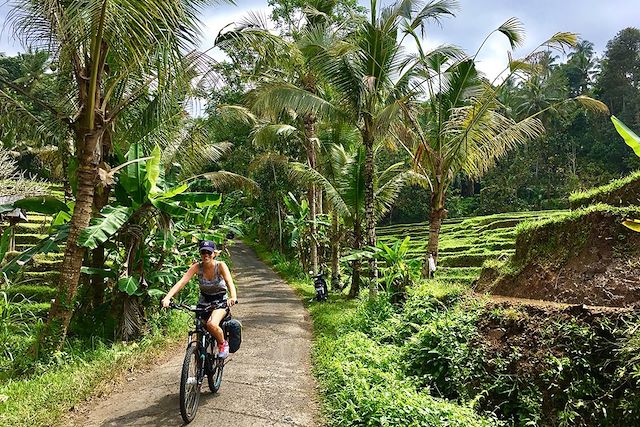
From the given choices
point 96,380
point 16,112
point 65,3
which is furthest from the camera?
point 16,112

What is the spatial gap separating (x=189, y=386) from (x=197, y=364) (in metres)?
0.22

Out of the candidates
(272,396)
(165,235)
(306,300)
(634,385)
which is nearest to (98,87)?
(165,235)

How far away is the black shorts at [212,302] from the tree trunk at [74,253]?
1968 millimetres

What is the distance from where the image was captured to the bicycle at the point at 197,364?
426 cm

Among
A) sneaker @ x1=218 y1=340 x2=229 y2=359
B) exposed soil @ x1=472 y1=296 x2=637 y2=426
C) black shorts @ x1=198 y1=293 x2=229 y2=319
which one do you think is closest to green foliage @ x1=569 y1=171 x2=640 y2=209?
exposed soil @ x1=472 y1=296 x2=637 y2=426

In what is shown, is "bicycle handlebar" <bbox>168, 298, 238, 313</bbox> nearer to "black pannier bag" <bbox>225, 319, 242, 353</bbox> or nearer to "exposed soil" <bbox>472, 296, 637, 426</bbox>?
"black pannier bag" <bbox>225, 319, 242, 353</bbox>

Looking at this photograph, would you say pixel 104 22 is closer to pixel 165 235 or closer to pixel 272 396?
pixel 165 235

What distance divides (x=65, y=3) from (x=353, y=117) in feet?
20.5

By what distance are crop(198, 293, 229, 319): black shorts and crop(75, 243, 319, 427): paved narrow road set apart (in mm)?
885

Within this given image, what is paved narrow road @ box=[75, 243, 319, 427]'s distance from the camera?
179 inches

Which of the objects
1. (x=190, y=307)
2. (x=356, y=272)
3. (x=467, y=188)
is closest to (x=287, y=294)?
(x=356, y=272)

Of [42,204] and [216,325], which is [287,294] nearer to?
[42,204]

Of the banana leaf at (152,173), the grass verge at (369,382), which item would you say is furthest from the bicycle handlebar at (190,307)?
the banana leaf at (152,173)

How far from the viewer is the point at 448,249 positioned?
854 inches
